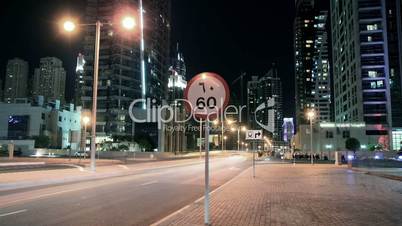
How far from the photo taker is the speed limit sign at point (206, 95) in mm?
7535

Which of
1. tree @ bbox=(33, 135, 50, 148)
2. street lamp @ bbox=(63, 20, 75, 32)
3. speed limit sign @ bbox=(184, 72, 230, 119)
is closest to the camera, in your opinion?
speed limit sign @ bbox=(184, 72, 230, 119)

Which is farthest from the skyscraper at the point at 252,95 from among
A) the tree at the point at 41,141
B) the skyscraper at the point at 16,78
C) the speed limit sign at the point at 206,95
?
the speed limit sign at the point at 206,95

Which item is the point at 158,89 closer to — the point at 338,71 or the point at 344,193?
the point at 338,71

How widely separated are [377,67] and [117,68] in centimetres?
7215

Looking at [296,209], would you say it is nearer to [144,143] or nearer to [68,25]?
[68,25]

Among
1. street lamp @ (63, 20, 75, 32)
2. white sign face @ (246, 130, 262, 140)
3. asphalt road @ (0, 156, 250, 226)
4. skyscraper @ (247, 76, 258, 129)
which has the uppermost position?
skyscraper @ (247, 76, 258, 129)

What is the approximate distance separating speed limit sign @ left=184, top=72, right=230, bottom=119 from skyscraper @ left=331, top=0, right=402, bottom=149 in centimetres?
10456

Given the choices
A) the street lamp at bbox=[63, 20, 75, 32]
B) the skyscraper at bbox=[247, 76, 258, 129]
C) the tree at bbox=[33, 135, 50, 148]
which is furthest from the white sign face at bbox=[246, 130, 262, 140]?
the skyscraper at bbox=[247, 76, 258, 129]

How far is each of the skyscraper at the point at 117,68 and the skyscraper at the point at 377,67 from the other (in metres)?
61.3

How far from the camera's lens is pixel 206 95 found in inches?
299

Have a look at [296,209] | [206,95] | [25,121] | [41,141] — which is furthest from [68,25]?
[25,121]

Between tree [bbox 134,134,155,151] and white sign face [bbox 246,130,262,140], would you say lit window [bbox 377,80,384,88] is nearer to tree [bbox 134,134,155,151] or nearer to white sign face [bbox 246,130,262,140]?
tree [bbox 134,134,155,151]

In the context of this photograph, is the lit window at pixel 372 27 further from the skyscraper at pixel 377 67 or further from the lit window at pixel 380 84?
the lit window at pixel 380 84

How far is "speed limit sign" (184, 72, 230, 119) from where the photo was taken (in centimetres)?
754
